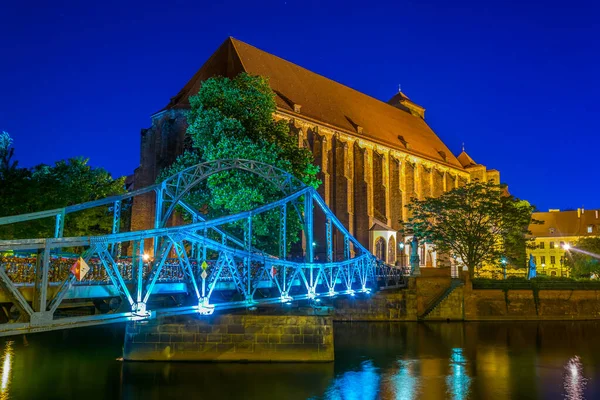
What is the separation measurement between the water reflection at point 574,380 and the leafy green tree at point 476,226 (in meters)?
19.0

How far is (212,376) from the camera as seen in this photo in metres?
19.3

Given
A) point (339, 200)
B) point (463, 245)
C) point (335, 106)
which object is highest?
point (335, 106)

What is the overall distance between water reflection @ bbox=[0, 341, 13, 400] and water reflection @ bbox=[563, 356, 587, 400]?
1691 cm

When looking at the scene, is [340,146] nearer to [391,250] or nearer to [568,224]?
[391,250]

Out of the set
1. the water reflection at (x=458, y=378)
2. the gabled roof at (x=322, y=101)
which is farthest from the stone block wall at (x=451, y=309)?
the gabled roof at (x=322, y=101)

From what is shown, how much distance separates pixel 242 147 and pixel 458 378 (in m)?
13.8

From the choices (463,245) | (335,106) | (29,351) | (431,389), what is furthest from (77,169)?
(431,389)

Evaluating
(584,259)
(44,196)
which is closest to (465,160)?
(584,259)

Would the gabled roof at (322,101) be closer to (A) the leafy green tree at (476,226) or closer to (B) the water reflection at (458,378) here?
(A) the leafy green tree at (476,226)

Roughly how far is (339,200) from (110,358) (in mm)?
28852

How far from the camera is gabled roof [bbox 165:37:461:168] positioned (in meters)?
47.3

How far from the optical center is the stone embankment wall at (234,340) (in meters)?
21.0

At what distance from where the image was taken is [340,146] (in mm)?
50625

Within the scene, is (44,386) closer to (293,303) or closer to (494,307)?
(293,303)
